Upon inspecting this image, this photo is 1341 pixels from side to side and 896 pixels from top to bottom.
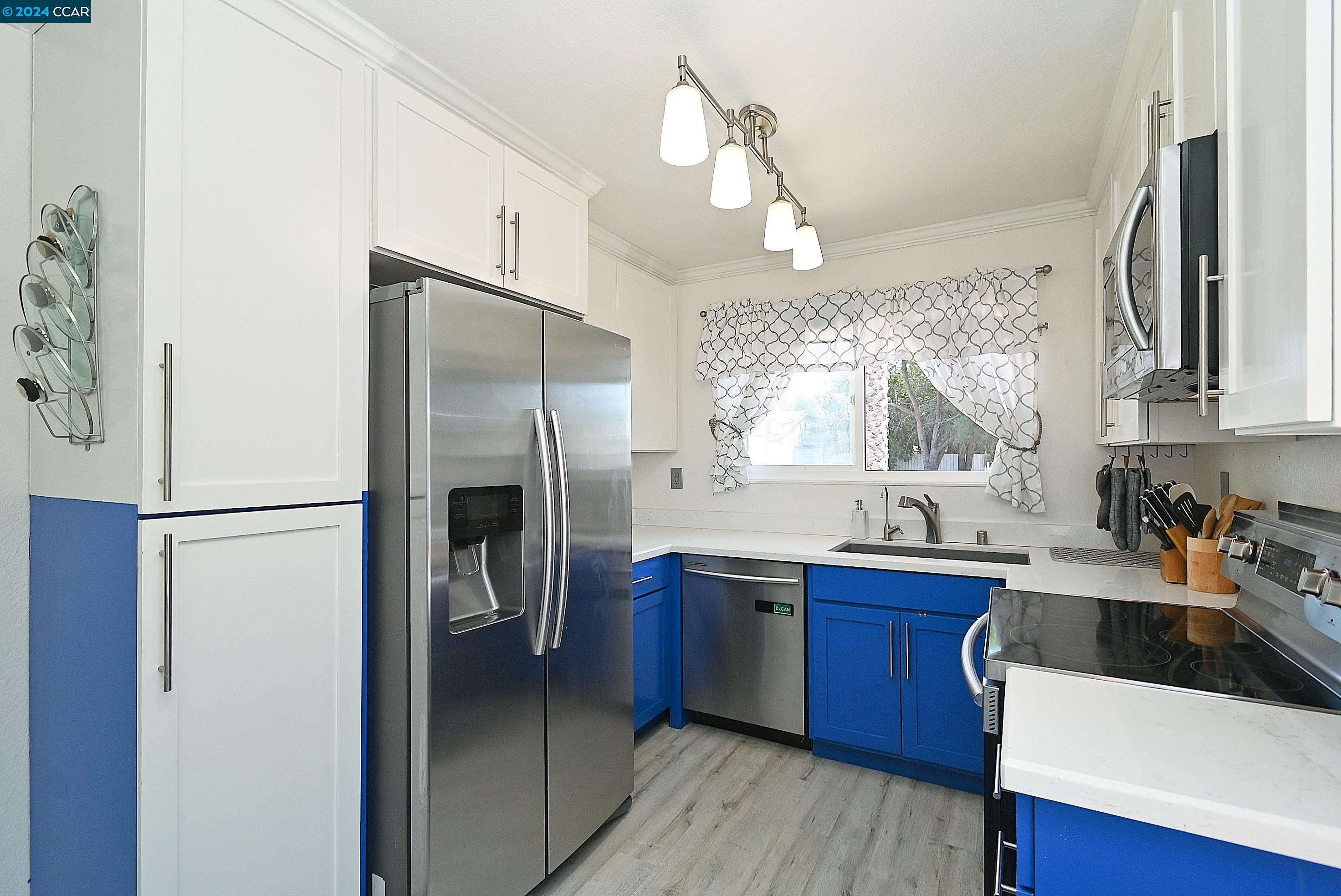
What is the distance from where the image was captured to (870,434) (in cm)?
334

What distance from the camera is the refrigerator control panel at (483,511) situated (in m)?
1.70

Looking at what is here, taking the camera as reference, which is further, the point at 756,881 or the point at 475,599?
the point at 756,881

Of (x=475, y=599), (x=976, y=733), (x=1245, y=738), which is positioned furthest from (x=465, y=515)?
(x=976, y=733)

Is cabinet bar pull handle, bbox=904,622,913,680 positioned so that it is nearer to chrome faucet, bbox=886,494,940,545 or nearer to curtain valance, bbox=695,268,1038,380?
chrome faucet, bbox=886,494,940,545

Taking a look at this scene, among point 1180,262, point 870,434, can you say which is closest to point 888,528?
point 870,434

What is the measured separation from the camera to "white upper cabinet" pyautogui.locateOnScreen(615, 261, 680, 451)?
3.36m

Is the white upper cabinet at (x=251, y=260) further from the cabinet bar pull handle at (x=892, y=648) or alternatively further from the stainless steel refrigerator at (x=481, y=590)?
the cabinet bar pull handle at (x=892, y=648)

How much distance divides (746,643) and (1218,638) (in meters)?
1.76

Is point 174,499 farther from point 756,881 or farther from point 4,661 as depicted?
point 756,881

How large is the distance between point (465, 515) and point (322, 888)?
915 mm

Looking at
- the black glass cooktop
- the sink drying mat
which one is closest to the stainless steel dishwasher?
the sink drying mat

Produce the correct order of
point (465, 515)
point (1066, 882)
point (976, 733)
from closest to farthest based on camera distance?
point (1066, 882) < point (465, 515) < point (976, 733)

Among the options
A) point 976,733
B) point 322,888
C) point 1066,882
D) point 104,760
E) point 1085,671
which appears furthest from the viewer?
point 976,733

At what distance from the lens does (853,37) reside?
172cm
